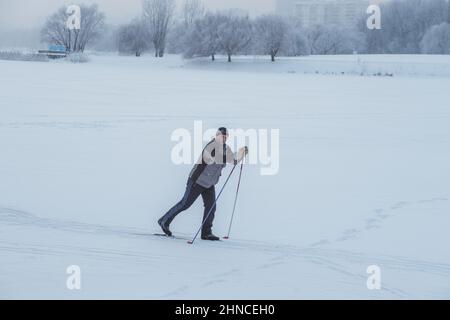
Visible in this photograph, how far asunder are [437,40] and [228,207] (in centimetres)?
6448

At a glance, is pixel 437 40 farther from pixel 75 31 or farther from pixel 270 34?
pixel 75 31

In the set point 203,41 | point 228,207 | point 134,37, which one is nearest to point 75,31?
point 134,37

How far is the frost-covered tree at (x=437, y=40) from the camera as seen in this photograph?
229ft

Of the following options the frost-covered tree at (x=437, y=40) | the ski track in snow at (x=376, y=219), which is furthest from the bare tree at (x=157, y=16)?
the ski track in snow at (x=376, y=219)

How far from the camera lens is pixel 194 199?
9.12 metres

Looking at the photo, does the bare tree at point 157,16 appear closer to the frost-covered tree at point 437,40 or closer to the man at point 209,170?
the frost-covered tree at point 437,40

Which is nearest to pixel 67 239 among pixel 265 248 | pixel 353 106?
pixel 265 248

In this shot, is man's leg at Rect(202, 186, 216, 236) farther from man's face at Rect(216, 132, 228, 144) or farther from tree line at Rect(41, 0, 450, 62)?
tree line at Rect(41, 0, 450, 62)

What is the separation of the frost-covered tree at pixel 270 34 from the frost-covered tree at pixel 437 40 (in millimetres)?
15130

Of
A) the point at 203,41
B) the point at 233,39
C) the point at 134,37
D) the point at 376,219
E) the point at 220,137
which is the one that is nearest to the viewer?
the point at 220,137

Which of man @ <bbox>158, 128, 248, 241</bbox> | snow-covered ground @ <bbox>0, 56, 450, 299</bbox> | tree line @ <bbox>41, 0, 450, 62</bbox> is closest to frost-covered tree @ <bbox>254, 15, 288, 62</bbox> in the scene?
tree line @ <bbox>41, 0, 450, 62</bbox>

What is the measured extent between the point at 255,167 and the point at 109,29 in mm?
61950

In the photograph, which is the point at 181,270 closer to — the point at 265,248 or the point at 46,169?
the point at 265,248

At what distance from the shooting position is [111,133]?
1895 cm
